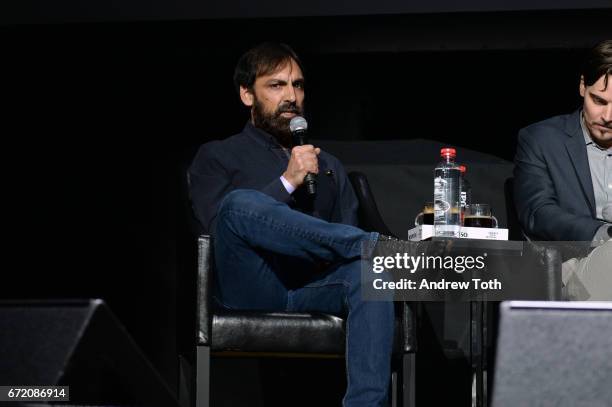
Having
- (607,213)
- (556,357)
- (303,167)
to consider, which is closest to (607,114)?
(607,213)

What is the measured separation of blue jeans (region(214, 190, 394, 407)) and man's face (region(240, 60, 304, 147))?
58 centimetres

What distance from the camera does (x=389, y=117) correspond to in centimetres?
334

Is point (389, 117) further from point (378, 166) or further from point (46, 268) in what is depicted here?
point (46, 268)

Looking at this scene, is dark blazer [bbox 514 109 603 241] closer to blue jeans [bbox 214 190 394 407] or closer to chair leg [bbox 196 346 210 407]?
blue jeans [bbox 214 190 394 407]

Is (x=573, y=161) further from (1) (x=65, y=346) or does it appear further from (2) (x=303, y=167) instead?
(1) (x=65, y=346)

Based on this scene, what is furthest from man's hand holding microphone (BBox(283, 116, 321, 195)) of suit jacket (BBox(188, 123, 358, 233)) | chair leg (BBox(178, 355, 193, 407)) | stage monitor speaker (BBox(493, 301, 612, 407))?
stage monitor speaker (BBox(493, 301, 612, 407))

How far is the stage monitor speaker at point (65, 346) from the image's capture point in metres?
1.08

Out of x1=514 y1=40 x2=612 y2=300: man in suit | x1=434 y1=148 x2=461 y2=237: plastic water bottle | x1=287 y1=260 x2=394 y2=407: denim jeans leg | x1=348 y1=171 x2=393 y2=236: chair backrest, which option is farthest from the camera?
x1=348 y1=171 x2=393 y2=236: chair backrest

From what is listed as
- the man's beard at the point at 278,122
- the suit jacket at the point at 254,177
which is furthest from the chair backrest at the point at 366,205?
the man's beard at the point at 278,122

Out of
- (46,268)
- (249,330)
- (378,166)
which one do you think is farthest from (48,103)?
(249,330)

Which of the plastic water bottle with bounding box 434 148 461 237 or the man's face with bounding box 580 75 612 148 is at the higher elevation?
the man's face with bounding box 580 75 612 148

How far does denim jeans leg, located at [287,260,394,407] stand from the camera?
2.04 metres

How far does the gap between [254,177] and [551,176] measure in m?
0.88

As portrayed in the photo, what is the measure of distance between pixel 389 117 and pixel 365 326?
1329mm
